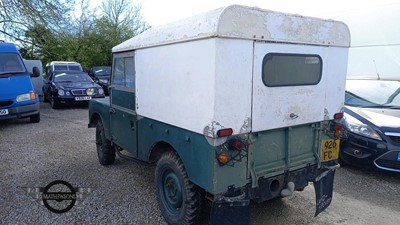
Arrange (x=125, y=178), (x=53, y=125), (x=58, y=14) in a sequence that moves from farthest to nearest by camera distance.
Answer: (x=58, y=14), (x=53, y=125), (x=125, y=178)

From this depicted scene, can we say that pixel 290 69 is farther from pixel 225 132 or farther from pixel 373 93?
pixel 373 93

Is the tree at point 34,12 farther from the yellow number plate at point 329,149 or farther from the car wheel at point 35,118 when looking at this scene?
the yellow number plate at point 329,149

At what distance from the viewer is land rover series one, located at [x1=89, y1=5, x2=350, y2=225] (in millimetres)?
2541

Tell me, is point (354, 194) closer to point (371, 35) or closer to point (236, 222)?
point (236, 222)

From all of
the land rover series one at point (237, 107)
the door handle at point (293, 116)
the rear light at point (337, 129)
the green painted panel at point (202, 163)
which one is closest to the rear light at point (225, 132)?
the land rover series one at point (237, 107)

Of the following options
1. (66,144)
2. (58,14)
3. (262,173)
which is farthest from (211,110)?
(58,14)

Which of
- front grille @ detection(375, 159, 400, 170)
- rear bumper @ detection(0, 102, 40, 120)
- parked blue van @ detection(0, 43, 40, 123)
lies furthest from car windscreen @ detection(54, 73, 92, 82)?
front grille @ detection(375, 159, 400, 170)

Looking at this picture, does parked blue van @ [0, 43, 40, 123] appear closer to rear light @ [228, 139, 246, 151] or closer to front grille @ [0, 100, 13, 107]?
front grille @ [0, 100, 13, 107]

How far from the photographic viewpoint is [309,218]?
11.4 ft

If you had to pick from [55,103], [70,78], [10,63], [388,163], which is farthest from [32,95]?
[388,163]

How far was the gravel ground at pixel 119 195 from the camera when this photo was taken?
3.46 metres

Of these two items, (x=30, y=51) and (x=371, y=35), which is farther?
(x=30, y=51)

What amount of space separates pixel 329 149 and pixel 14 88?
774cm

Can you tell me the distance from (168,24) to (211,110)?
123 cm
